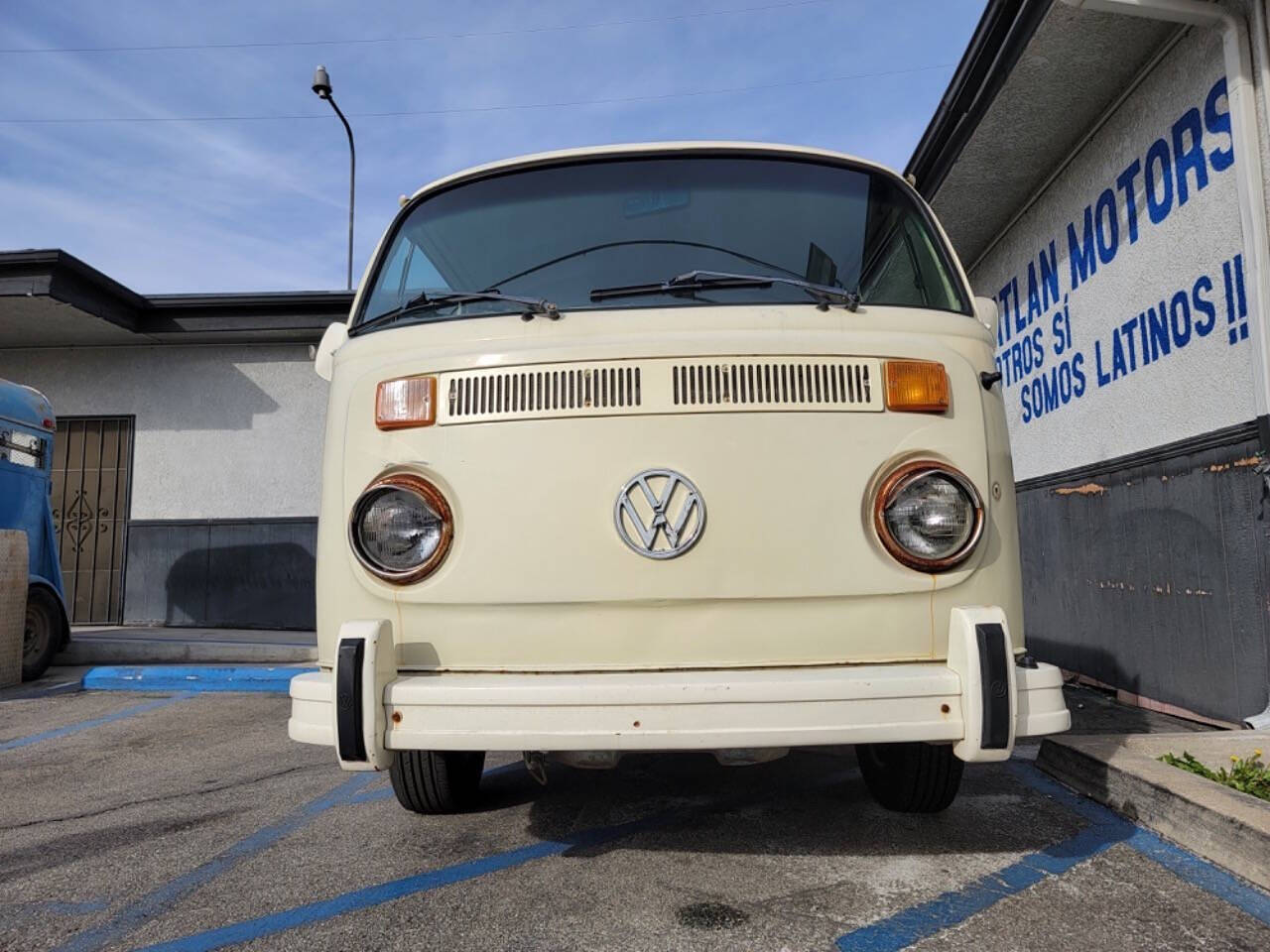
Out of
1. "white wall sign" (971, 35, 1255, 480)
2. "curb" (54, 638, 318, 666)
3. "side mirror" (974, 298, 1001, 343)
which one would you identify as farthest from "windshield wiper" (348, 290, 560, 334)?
"curb" (54, 638, 318, 666)

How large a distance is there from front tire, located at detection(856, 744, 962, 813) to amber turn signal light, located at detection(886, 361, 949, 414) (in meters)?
1.13

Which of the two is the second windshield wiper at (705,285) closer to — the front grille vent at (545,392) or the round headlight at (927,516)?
the front grille vent at (545,392)

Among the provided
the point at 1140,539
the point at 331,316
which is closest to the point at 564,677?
the point at 1140,539

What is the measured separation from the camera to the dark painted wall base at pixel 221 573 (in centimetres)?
1039

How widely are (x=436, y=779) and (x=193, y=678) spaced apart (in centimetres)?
477

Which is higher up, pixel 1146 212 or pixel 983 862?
pixel 1146 212

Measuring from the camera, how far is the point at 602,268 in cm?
287

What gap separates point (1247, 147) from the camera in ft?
14.0

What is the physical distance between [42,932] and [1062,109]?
21.9 ft

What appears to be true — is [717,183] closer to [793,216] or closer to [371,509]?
[793,216]

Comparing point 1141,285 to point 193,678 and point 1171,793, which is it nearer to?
point 1171,793

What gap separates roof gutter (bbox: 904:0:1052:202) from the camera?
5.27 metres

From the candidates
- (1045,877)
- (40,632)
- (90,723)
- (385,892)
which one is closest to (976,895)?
(1045,877)

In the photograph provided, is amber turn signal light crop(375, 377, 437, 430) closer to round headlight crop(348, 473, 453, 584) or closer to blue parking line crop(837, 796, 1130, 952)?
round headlight crop(348, 473, 453, 584)
